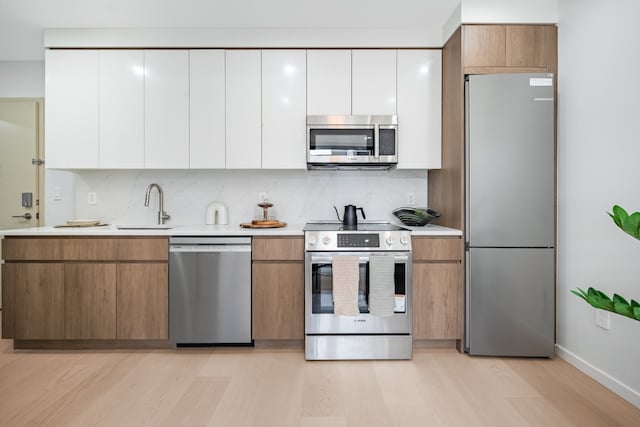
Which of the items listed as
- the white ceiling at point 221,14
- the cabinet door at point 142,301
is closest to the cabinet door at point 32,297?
the cabinet door at point 142,301

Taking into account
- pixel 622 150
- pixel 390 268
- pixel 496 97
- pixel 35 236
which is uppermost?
pixel 496 97

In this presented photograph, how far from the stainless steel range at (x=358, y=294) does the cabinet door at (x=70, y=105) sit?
2041 mm

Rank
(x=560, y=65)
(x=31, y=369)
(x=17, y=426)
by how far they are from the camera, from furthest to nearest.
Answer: (x=560, y=65) < (x=31, y=369) < (x=17, y=426)

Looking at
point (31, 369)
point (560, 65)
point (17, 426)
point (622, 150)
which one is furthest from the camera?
point (560, 65)

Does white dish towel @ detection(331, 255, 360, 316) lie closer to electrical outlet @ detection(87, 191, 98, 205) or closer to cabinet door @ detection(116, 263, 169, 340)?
cabinet door @ detection(116, 263, 169, 340)

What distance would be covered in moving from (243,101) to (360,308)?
185 cm

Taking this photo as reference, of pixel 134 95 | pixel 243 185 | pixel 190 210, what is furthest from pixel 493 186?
pixel 134 95

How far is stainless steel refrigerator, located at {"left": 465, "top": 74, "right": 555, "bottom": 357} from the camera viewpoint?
2.53m

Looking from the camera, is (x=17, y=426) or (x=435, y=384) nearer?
(x=17, y=426)

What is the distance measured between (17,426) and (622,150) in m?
3.41

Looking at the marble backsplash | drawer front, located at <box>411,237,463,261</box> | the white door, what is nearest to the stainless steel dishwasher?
the marble backsplash

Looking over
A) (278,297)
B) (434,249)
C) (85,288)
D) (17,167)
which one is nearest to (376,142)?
(434,249)

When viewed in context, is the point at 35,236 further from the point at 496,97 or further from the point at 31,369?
the point at 496,97

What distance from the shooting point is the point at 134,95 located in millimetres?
3006
